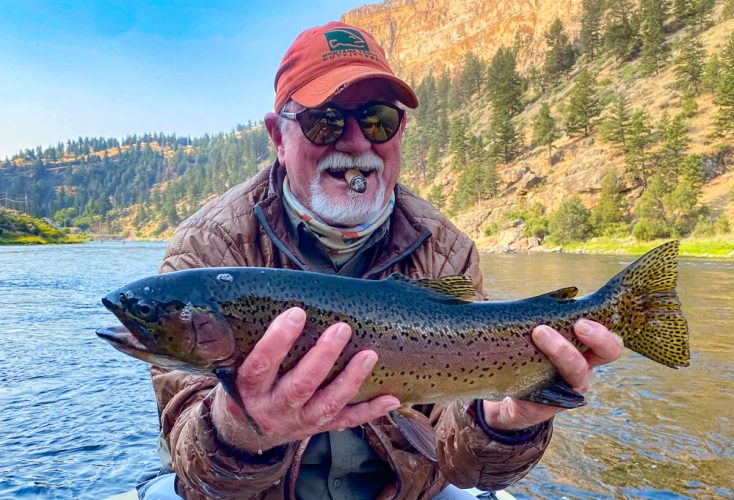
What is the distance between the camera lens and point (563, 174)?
53750 millimetres

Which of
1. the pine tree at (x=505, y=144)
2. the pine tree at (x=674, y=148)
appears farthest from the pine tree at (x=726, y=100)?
the pine tree at (x=505, y=144)

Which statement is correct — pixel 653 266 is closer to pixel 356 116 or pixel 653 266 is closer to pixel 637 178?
pixel 356 116

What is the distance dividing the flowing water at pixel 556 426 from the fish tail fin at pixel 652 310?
3.17 metres

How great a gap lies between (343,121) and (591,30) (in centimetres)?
8482

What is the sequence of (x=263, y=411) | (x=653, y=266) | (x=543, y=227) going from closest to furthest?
(x=263, y=411) → (x=653, y=266) → (x=543, y=227)

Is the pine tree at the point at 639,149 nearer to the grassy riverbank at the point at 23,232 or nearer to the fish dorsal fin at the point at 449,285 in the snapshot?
the fish dorsal fin at the point at 449,285

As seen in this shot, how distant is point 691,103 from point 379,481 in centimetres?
5579

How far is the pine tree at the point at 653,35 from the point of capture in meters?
58.7

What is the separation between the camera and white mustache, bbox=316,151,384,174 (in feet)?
10.1

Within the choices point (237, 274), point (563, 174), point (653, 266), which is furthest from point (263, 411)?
point (563, 174)

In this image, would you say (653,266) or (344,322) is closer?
(344,322)

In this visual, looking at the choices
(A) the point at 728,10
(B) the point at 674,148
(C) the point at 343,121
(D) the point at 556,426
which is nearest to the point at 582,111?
(B) the point at 674,148

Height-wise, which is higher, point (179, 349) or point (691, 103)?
point (691, 103)

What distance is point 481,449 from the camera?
2580 millimetres
